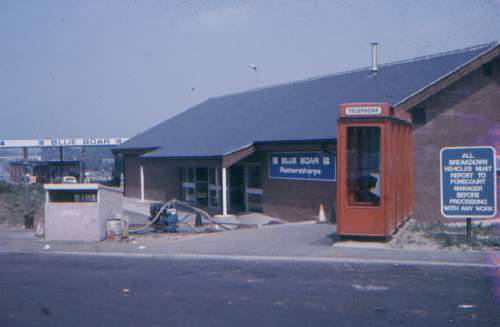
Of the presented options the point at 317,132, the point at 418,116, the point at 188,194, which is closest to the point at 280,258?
the point at 317,132

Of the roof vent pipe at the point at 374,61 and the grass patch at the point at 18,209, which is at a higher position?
the roof vent pipe at the point at 374,61

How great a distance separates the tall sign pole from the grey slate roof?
5.08 m

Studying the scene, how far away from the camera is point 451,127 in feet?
64.5

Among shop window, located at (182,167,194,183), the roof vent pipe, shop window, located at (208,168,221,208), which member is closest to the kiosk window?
the roof vent pipe

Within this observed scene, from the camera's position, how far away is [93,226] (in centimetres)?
1638

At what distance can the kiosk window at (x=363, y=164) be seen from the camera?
1416cm

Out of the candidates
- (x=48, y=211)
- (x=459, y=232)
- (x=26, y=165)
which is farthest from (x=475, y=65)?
(x=26, y=165)

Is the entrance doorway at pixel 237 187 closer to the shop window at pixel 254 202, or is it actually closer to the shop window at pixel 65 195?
the shop window at pixel 254 202

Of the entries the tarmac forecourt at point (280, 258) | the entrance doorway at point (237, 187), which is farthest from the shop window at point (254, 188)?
the tarmac forecourt at point (280, 258)

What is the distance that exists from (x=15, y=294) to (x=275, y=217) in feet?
44.8

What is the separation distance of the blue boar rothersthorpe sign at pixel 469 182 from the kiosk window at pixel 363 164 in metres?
1.54

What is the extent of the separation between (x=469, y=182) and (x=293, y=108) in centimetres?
1286

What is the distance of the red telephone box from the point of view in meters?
13.6

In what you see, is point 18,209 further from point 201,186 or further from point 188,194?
point 188,194
